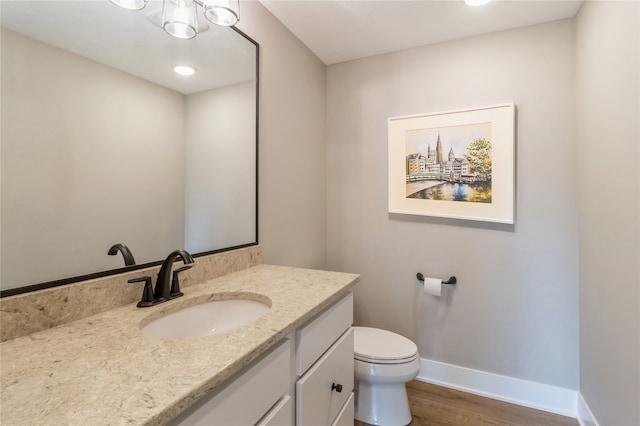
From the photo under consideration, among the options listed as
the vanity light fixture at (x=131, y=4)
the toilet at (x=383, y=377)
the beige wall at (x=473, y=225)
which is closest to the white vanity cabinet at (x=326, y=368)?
the toilet at (x=383, y=377)

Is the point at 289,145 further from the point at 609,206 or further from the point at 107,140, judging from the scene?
the point at 609,206

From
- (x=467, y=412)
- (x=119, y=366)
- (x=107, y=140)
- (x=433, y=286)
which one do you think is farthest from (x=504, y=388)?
(x=107, y=140)

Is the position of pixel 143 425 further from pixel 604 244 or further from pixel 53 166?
pixel 604 244

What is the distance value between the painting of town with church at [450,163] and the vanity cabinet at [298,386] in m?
1.09

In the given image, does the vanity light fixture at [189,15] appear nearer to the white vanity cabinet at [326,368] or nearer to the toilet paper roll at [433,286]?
the white vanity cabinet at [326,368]

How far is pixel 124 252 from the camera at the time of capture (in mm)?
1010

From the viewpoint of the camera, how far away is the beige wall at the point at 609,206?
1098 millimetres

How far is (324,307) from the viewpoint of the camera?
107 centimetres

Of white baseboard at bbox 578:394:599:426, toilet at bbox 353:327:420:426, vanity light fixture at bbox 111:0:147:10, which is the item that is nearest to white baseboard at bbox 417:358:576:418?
white baseboard at bbox 578:394:599:426

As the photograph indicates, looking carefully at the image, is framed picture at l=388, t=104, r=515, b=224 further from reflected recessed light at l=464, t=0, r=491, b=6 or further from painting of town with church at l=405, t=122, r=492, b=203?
reflected recessed light at l=464, t=0, r=491, b=6

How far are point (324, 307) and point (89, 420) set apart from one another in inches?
27.8

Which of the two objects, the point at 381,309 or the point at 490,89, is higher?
the point at 490,89

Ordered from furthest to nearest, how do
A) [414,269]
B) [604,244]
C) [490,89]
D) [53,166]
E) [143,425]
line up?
1. [414,269]
2. [490,89]
3. [604,244]
4. [53,166]
5. [143,425]

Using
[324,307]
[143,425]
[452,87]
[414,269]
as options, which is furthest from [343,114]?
[143,425]
